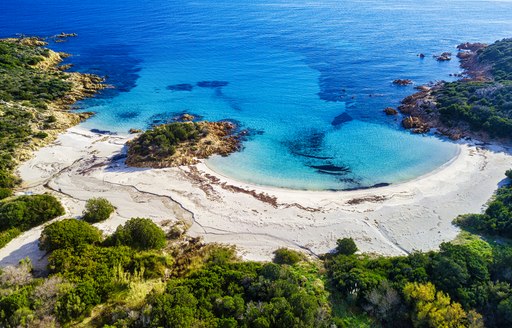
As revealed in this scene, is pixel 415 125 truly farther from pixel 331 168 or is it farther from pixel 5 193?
pixel 5 193

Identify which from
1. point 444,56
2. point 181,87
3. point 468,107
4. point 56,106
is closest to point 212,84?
point 181,87

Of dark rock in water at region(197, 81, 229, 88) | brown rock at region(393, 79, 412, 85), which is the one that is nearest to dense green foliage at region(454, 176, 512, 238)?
brown rock at region(393, 79, 412, 85)

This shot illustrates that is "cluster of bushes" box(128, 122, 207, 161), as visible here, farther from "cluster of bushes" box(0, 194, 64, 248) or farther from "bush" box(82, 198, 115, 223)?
"cluster of bushes" box(0, 194, 64, 248)

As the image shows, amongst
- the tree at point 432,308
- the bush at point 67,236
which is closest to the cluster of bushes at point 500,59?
the tree at point 432,308

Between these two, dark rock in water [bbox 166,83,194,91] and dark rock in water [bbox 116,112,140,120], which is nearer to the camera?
dark rock in water [bbox 116,112,140,120]

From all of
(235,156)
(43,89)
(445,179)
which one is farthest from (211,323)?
(43,89)

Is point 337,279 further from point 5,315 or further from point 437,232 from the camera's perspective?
point 5,315
